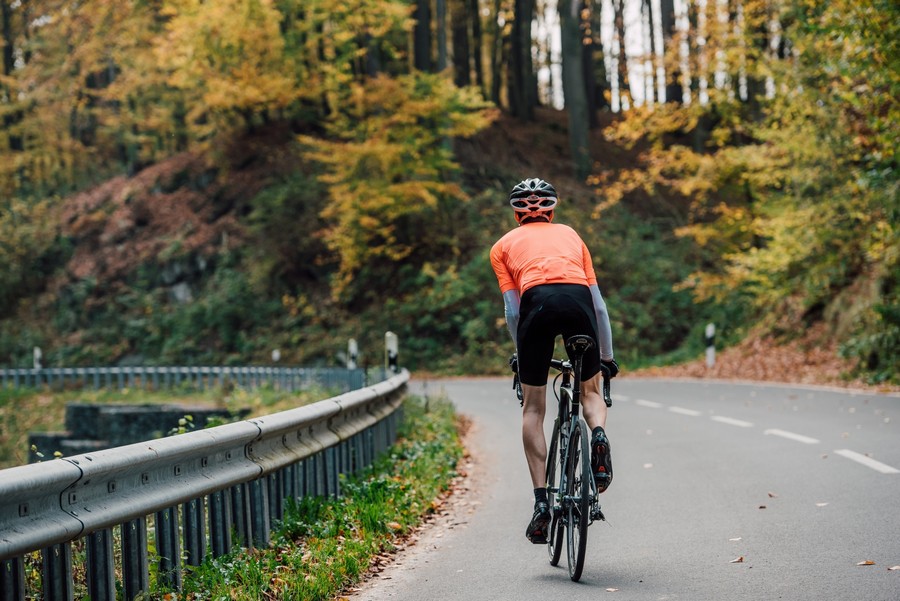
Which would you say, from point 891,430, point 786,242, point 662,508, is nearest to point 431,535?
point 662,508

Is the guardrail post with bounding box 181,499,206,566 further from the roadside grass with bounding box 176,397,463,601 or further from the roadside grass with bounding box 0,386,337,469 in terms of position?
the roadside grass with bounding box 0,386,337,469

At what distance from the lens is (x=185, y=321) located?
33000 millimetres

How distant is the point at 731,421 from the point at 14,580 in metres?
10.5

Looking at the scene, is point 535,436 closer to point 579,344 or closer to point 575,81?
point 579,344

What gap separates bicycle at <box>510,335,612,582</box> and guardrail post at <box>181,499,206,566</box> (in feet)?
6.21

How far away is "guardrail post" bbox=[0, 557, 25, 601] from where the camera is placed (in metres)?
3.77

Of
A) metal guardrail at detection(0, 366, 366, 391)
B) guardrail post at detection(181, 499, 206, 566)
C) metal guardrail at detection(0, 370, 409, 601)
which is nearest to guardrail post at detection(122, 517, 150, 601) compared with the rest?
metal guardrail at detection(0, 370, 409, 601)

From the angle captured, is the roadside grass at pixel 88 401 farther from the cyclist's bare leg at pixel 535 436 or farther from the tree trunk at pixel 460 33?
the tree trunk at pixel 460 33

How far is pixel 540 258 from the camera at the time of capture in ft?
19.0

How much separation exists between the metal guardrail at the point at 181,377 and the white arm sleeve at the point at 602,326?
13.4 metres

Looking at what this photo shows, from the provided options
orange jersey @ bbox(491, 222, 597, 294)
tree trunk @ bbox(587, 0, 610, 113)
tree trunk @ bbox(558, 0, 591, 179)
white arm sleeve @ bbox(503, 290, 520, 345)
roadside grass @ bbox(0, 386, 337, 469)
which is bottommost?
roadside grass @ bbox(0, 386, 337, 469)

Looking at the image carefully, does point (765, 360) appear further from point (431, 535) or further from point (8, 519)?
point (8, 519)

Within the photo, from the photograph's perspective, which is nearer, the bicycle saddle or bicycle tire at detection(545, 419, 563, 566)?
the bicycle saddle

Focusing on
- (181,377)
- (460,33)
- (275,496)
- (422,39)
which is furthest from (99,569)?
(460,33)
